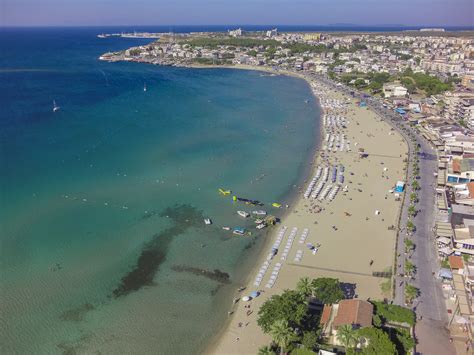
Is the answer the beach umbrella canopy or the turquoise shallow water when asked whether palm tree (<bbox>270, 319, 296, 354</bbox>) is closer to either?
the turquoise shallow water

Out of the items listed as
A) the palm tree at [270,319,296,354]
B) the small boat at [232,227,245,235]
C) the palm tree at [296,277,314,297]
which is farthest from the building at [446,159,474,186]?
the palm tree at [270,319,296,354]

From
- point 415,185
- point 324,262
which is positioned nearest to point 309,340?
point 324,262

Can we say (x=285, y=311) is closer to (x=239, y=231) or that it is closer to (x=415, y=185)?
(x=239, y=231)

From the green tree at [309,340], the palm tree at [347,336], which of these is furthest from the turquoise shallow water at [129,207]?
the palm tree at [347,336]

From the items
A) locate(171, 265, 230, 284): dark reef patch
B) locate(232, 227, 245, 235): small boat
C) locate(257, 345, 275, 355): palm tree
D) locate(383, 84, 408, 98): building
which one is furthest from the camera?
locate(383, 84, 408, 98): building

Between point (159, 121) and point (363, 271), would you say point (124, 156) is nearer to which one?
point (159, 121)
